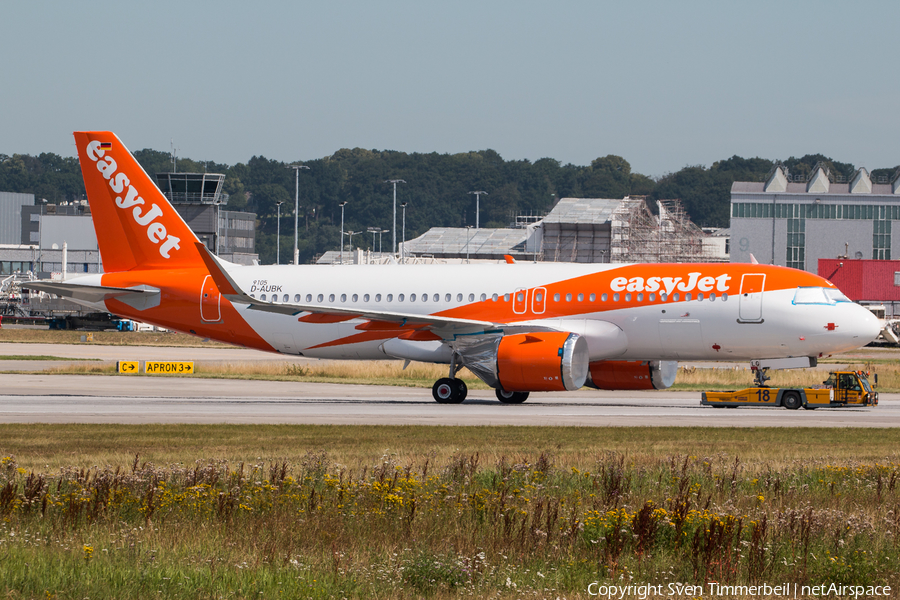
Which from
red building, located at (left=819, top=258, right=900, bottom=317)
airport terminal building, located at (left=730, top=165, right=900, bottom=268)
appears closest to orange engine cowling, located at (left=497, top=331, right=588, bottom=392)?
red building, located at (left=819, top=258, right=900, bottom=317)

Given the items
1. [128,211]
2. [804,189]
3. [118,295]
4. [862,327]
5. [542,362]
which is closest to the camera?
[542,362]

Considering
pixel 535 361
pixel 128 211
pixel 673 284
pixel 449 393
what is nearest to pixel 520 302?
pixel 535 361

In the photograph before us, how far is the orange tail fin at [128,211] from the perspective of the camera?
→ 38.5 meters

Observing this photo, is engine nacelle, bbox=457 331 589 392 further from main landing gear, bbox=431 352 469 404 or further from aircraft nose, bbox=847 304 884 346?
aircraft nose, bbox=847 304 884 346

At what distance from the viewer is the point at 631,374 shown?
35.7 m

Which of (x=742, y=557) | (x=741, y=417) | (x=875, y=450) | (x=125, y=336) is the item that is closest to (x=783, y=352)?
(x=741, y=417)

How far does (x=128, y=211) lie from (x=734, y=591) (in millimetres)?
32112

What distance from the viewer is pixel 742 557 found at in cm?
1160

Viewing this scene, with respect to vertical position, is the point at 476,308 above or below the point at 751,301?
below

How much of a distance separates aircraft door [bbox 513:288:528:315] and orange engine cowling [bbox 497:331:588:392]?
5.37 feet

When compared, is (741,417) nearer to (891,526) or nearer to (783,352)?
(783,352)

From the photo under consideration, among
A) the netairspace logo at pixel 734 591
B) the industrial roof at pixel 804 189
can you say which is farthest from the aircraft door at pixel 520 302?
the industrial roof at pixel 804 189

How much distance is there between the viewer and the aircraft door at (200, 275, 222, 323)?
37.6 m

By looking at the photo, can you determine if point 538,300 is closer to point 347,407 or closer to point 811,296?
point 347,407
